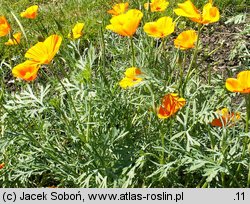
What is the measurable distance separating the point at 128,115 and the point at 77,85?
28cm

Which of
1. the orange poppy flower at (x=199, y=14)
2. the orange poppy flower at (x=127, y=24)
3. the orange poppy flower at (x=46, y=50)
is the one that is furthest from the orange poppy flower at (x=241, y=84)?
the orange poppy flower at (x=46, y=50)

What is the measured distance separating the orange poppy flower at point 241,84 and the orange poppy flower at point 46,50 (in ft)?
2.16

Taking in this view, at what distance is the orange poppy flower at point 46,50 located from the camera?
181 centimetres

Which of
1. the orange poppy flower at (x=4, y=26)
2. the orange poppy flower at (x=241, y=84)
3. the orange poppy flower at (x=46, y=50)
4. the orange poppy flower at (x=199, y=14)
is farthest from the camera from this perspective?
the orange poppy flower at (x=4, y=26)

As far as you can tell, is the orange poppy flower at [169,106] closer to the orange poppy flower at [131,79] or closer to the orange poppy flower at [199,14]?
the orange poppy flower at [131,79]

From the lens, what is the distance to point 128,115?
2.24 metres

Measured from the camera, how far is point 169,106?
1.86 metres

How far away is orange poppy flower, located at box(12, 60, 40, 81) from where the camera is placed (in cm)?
187

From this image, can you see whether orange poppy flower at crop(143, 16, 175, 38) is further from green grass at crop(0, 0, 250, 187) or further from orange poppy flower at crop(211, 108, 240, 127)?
orange poppy flower at crop(211, 108, 240, 127)

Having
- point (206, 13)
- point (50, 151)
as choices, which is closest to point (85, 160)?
point (50, 151)

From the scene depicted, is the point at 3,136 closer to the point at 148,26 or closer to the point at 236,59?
the point at 148,26

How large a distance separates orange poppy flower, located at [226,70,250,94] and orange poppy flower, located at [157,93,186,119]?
9.0 inches

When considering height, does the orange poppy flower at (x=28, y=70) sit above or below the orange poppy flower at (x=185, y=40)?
below

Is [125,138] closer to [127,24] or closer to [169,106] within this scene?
[169,106]
